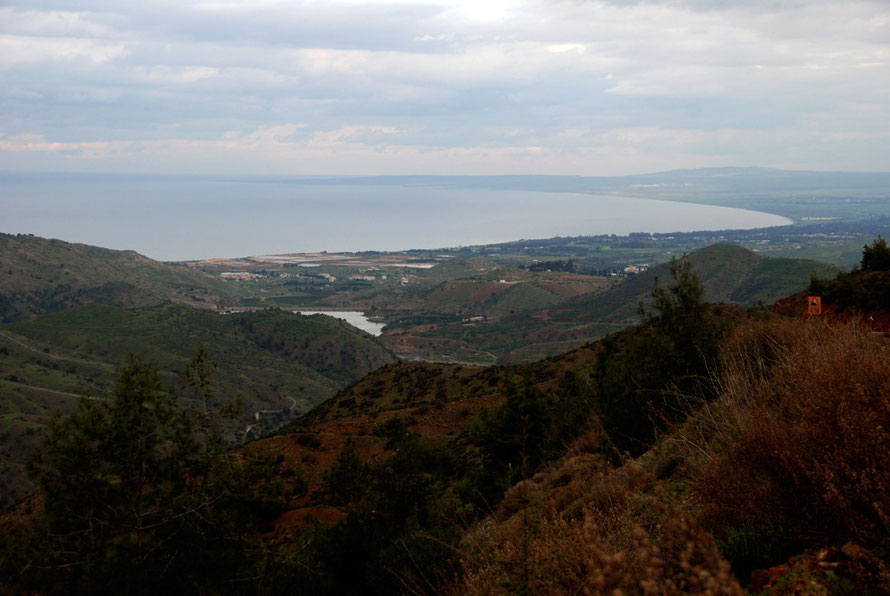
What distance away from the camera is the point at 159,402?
1042 centimetres

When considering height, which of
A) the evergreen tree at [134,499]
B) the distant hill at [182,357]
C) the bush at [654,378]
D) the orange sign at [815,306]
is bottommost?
the distant hill at [182,357]

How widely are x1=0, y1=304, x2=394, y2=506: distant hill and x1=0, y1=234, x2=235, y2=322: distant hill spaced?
2582 centimetres

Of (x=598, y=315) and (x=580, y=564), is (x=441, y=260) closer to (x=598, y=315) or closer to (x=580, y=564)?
(x=598, y=315)

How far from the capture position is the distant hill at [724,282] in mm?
78812

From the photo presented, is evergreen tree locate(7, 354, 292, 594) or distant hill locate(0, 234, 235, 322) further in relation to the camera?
distant hill locate(0, 234, 235, 322)

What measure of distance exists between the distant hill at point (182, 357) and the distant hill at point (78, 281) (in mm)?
25824

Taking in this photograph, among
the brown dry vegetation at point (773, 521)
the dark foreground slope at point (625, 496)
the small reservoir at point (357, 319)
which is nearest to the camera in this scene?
the brown dry vegetation at point (773, 521)

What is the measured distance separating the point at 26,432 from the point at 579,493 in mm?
52120

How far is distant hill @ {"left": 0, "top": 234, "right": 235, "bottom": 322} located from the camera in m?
108

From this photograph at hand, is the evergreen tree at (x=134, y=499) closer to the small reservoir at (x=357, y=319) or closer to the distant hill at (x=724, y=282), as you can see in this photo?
the distant hill at (x=724, y=282)

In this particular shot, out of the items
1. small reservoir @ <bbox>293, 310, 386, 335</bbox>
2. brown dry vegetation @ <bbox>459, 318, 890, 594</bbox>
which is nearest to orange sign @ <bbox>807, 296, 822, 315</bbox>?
brown dry vegetation @ <bbox>459, 318, 890, 594</bbox>

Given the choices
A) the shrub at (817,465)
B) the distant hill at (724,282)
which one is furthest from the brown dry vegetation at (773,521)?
the distant hill at (724,282)

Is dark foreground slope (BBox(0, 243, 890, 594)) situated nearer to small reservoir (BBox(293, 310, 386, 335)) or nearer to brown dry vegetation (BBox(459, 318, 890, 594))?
brown dry vegetation (BBox(459, 318, 890, 594))

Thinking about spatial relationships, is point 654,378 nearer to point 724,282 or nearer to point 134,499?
point 134,499
